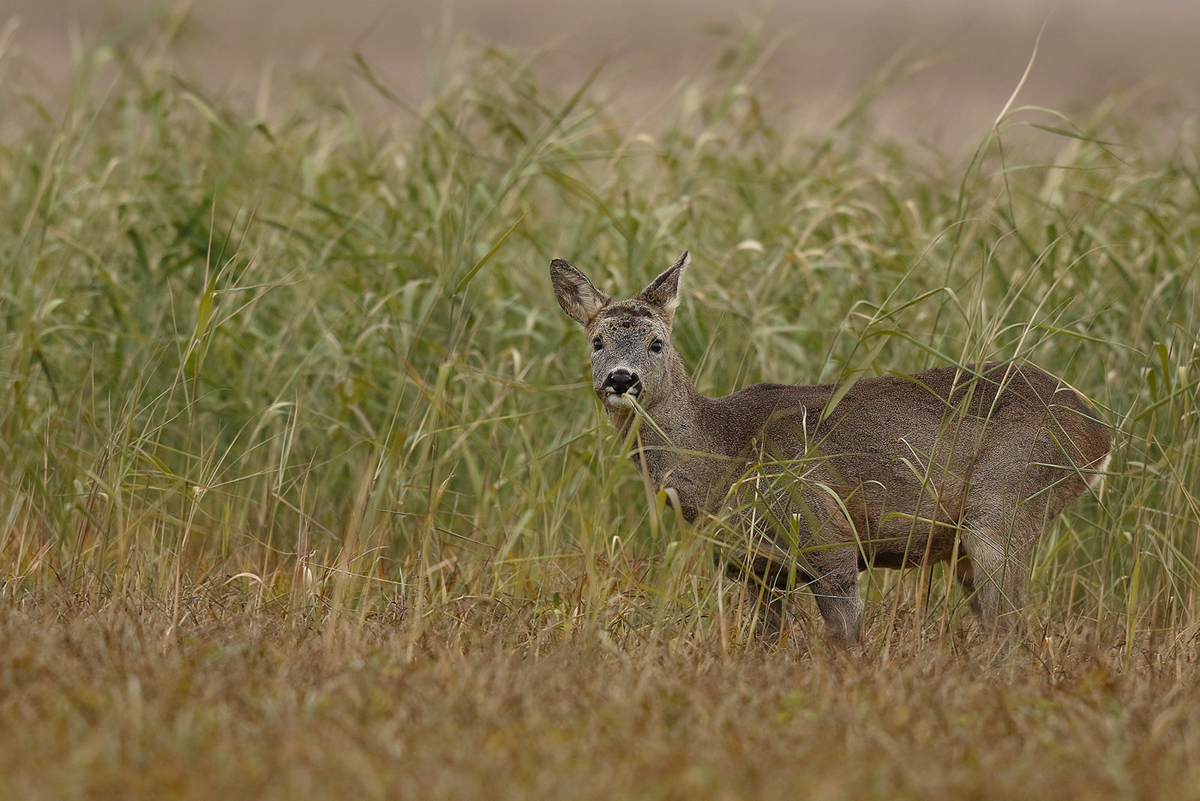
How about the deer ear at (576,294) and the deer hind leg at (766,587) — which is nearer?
the deer hind leg at (766,587)

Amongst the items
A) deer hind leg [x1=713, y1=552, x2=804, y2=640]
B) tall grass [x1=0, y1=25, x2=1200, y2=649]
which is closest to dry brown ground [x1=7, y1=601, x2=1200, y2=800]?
tall grass [x1=0, y1=25, x2=1200, y2=649]

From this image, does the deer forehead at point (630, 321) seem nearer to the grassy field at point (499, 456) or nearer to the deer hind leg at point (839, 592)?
the grassy field at point (499, 456)

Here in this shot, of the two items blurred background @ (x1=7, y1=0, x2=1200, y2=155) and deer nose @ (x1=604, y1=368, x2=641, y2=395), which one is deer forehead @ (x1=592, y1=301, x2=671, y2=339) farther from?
blurred background @ (x1=7, y1=0, x2=1200, y2=155)

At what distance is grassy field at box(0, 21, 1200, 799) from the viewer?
3.33m

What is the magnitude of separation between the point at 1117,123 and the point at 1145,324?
2.15 meters

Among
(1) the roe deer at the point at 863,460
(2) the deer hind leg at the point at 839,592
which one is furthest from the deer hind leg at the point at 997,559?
(2) the deer hind leg at the point at 839,592

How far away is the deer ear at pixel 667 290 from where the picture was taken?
5.68 metres

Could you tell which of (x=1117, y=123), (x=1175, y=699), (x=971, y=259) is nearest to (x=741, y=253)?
(x=971, y=259)

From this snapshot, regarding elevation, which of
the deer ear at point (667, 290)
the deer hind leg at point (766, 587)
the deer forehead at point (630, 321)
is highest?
the deer ear at point (667, 290)

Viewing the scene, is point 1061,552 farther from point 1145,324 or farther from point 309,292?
point 309,292

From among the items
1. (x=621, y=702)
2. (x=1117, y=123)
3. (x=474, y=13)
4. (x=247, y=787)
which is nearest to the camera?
(x=247, y=787)

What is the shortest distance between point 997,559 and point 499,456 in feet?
7.21

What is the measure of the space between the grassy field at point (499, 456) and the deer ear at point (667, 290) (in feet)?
1.61

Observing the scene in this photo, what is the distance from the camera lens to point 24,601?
4613mm
